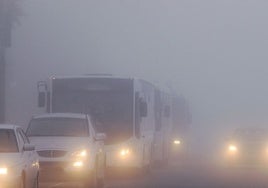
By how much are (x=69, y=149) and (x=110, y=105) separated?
7.49m

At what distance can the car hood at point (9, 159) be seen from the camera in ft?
62.0

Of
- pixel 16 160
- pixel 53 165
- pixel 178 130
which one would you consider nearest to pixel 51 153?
pixel 53 165

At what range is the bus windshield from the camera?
32.5 meters

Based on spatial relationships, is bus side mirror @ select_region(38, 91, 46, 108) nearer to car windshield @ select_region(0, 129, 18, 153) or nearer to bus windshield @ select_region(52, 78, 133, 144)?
bus windshield @ select_region(52, 78, 133, 144)

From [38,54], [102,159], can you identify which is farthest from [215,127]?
[102,159]

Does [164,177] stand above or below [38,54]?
below

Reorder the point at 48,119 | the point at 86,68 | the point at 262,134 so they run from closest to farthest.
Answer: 1. the point at 48,119
2. the point at 262,134
3. the point at 86,68

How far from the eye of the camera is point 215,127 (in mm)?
96875

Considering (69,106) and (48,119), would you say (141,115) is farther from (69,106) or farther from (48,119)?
(48,119)

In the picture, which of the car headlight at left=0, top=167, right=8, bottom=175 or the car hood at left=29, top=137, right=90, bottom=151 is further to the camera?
the car hood at left=29, top=137, right=90, bottom=151

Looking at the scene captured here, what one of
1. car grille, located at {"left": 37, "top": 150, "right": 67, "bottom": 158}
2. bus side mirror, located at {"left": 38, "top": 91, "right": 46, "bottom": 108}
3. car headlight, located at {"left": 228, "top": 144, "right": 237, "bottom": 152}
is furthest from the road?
bus side mirror, located at {"left": 38, "top": 91, "right": 46, "bottom": 108}

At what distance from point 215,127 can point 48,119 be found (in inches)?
2755

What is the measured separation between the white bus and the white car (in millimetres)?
10803

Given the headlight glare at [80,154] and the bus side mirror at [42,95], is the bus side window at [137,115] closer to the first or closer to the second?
the bus side mirror at [42,95]
